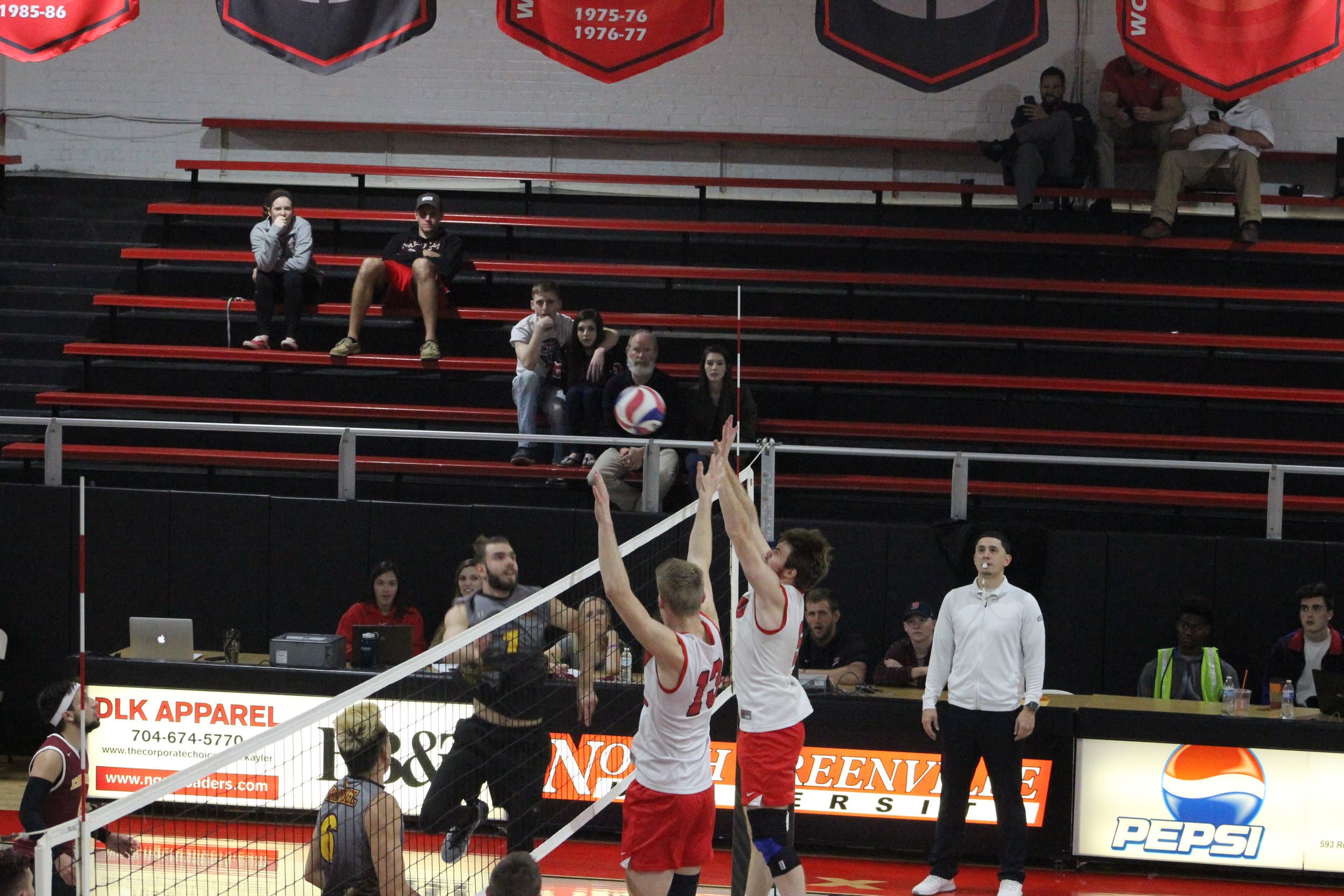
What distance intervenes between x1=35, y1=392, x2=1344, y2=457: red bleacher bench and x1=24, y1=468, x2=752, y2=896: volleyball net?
9.28 ft

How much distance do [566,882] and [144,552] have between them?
453 cm

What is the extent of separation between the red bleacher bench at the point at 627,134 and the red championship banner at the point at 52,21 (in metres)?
7.22

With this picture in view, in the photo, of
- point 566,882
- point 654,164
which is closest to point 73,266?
point 654,164

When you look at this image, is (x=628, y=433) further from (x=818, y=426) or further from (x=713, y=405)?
(x=818, y=426)

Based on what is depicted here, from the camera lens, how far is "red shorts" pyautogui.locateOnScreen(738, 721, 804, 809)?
6.71m

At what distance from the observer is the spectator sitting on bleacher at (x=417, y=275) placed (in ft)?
44.7

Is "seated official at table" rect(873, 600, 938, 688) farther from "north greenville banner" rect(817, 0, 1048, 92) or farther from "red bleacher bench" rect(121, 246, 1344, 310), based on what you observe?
"red bleacher bench" rect(121, 246, 1344, 310)

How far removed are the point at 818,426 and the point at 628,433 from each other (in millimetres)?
2124

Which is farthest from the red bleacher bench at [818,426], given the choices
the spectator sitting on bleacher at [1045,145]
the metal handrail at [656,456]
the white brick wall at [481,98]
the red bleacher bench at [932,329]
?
the white brick wall at [481,98]

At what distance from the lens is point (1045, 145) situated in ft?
48.5

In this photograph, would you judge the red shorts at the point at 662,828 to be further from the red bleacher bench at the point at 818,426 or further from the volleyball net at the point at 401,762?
the red bleacher bench at the point at 818,426

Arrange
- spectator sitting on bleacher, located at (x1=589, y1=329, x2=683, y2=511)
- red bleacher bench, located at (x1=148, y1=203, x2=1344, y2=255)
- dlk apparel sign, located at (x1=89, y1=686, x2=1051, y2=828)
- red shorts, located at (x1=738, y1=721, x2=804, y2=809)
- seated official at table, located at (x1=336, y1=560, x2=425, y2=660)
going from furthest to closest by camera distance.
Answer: red bleacher bench, located at (x1=148, y1=203, x2=1344, y2=255) < spectator sitting on bleacher, located at (x1=589, y1=329, x2=683, y2=511) < seated official at table, located at (x1=336, y1=560, x2=425, y2=660) < dlk apparel sign, located at (x1=89, y1=686, x2=1051, y2=828) < red shorts, located at (x1=738, y1=721, x2=804, y2=809)

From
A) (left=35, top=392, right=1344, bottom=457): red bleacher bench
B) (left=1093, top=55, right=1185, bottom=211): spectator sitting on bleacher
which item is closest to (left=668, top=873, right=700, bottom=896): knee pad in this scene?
(left=35, top=392, right=1344, bottom=457): red bleacher bench

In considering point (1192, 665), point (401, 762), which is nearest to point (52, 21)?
point (401, 762)
